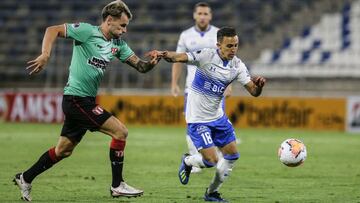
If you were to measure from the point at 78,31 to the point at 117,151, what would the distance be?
4.60 ft

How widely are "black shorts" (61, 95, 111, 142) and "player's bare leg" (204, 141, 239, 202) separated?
1.35 metres

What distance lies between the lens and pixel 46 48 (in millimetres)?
8336

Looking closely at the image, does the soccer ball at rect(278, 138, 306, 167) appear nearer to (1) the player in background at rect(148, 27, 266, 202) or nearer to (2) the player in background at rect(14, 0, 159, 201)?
(1) the player in background at rect(148, 27, 266, 202)

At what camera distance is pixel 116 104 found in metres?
24.2

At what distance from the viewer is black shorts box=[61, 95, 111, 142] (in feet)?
29.0

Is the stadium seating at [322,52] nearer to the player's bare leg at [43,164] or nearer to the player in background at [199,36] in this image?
the player in background at [199,36]

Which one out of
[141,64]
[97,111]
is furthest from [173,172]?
[97,111]

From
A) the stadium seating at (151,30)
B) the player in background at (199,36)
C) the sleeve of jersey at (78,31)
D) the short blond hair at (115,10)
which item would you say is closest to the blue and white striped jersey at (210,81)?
the short blond hair at (115,10)

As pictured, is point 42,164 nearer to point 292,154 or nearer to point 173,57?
Result: point 173,57

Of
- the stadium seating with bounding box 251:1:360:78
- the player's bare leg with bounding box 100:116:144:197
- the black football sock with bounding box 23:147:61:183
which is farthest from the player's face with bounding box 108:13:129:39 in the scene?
the stadium seating with bounding box 251:1:360:78

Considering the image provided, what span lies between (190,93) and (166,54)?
3.44 ft

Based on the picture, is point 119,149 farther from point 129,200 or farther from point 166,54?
point 166,54

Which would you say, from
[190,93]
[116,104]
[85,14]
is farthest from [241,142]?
[85,14]

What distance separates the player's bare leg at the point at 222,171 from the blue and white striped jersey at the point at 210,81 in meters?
0.42
